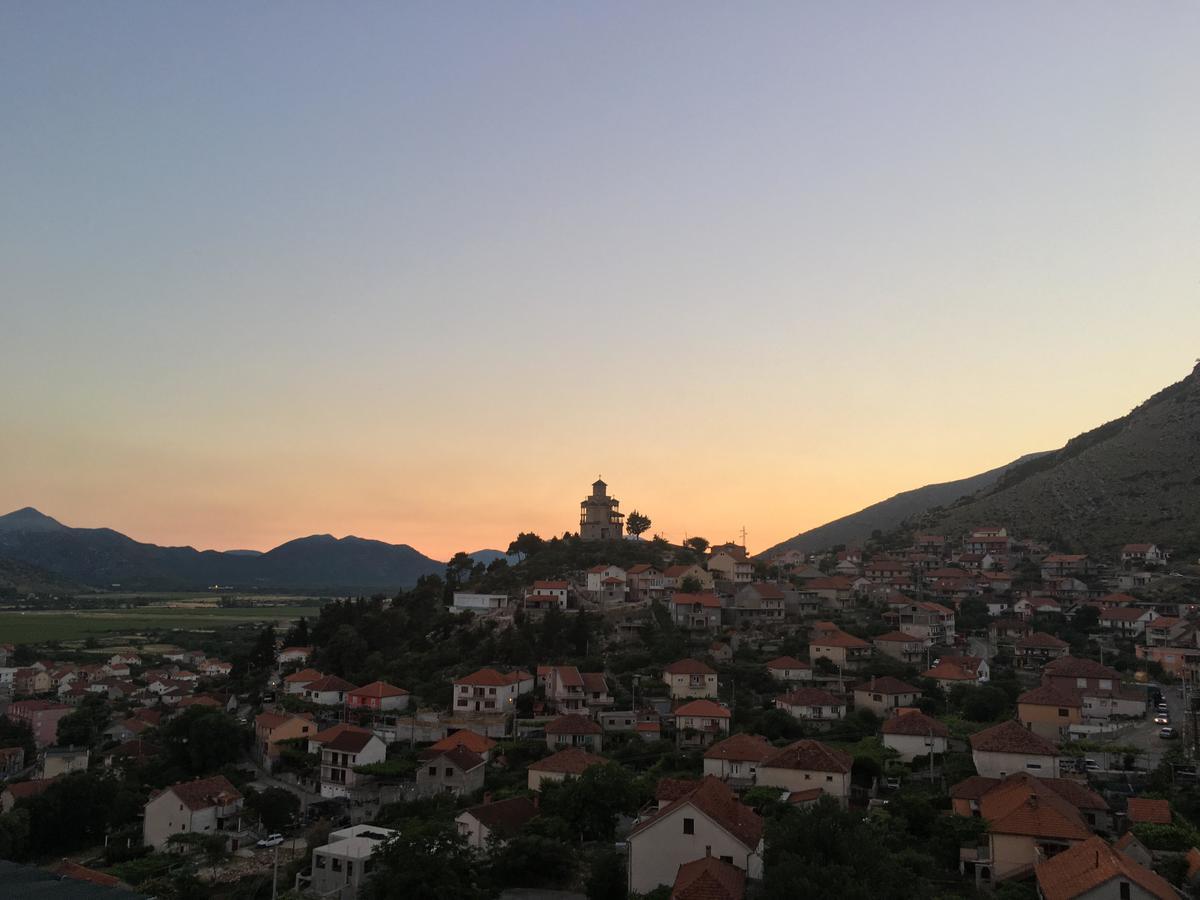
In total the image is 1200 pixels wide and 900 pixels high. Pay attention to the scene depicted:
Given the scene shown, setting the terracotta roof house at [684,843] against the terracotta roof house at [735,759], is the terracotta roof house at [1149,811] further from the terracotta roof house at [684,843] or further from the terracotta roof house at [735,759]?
the terracotta roof house at [735,759]

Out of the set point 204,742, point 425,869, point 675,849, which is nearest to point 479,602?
point 204,742

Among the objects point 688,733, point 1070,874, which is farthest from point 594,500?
point 1070,874

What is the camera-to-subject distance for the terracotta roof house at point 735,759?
34.8 metres

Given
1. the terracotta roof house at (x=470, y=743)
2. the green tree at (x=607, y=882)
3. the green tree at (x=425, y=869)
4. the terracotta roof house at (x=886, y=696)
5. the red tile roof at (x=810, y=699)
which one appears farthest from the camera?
the terracotta roof house at (x=886, y=696)

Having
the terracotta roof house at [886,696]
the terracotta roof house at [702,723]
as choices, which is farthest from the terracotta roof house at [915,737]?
the terracotta roof house at [702,723]

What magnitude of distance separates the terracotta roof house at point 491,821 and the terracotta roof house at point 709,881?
788 cm

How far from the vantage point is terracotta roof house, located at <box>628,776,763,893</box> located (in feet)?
80.1

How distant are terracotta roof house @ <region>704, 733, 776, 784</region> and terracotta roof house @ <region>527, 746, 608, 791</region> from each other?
4.34 metres

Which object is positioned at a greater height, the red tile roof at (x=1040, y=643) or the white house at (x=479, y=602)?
the white house at (x=479, y=602)

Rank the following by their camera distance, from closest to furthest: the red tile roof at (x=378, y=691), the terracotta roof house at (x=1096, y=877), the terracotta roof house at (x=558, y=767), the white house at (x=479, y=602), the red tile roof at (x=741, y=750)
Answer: the terracotta roof house at (x=1096, y=877) → the red tile roof at (x=741, y=750) → the terracotta roof house at (x=558, y=767) → the red tile roof at (x=378, y=691) → the white house at (x=479, y=602)

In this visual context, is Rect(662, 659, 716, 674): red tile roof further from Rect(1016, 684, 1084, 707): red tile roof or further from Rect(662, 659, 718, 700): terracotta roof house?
Rect(1016, 684, 1084, 707): red tile roof

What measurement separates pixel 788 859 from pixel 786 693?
92.7 feet

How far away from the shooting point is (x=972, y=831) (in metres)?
26.5

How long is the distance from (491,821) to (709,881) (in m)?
10.5
